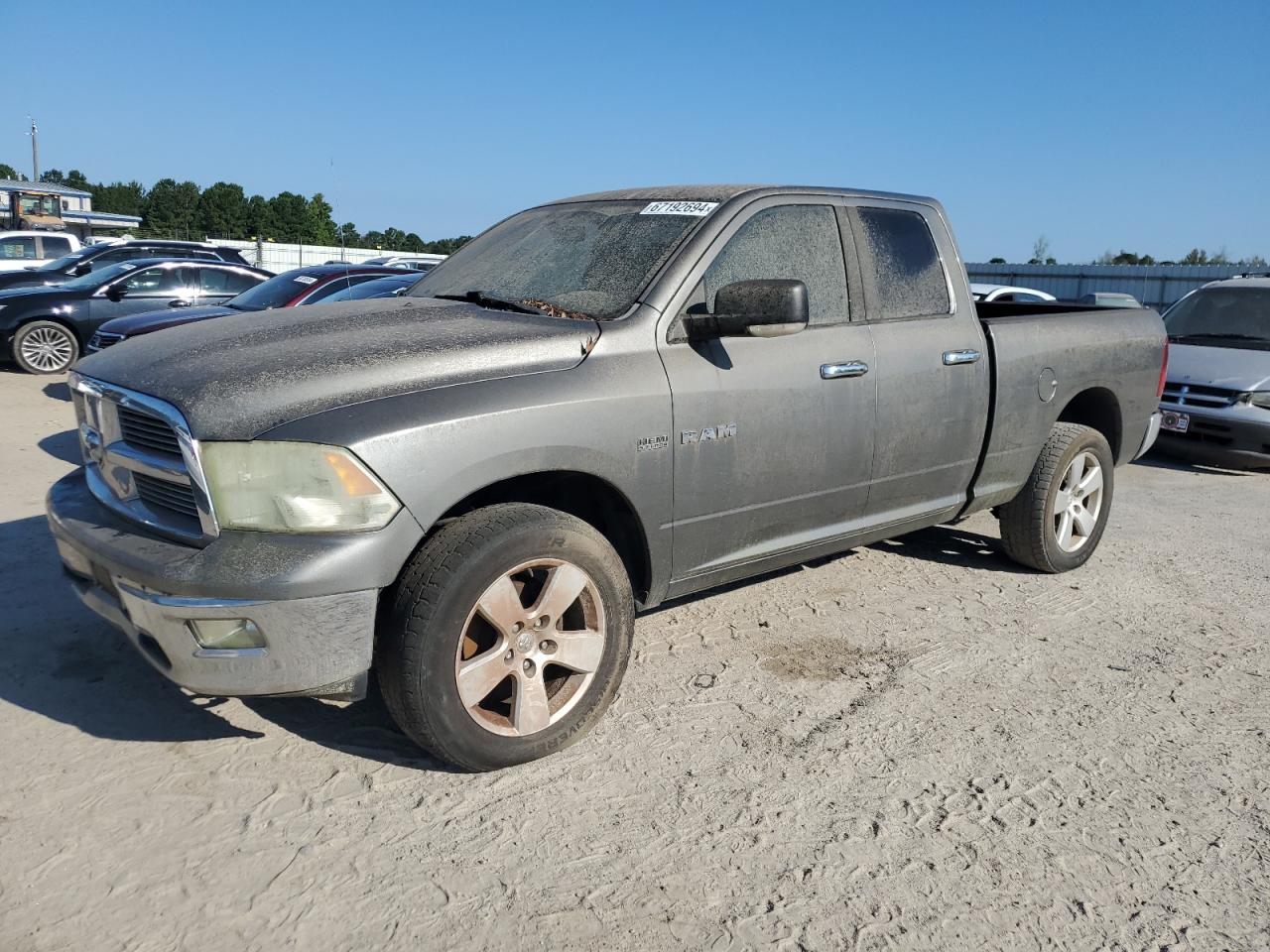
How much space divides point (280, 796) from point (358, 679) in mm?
469

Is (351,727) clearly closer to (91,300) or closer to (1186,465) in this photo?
(1186,465)

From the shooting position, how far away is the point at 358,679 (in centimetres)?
292

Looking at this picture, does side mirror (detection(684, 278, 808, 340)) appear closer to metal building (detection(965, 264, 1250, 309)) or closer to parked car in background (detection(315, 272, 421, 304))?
parked car in background (detection(315, 272, 421, 304))

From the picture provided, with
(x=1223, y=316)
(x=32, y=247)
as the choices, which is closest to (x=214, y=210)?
(x=32, y=247)

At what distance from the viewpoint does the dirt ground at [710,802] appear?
8.24 ft

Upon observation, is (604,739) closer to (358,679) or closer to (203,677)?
(358,679)

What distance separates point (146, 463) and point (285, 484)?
0.57 m

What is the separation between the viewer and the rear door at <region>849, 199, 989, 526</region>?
432cm

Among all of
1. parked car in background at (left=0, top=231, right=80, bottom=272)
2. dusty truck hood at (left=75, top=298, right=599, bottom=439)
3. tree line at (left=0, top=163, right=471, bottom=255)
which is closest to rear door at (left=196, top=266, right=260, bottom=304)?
parked car in background at (left=0, top=231, right=80, bottom=272)

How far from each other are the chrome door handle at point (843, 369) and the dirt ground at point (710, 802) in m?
1.16

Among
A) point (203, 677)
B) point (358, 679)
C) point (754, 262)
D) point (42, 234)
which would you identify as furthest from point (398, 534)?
point (42, 234)

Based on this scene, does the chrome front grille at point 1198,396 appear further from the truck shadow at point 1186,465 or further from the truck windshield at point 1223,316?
the truck windshield at point 1223,316

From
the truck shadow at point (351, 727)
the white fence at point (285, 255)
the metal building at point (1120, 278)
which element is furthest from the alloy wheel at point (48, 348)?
the white fence at point (285, 255)

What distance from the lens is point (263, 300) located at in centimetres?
1082
